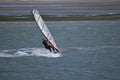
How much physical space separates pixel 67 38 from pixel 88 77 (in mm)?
17267

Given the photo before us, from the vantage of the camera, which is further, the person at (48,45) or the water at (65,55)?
the person at (48,45)

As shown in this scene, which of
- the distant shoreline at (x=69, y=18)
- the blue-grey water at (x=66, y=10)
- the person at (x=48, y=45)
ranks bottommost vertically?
the blue-grey water at (x=66, y=10)

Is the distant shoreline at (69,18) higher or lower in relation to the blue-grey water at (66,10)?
higher

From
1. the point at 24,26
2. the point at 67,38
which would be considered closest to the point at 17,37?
the point at 67,38

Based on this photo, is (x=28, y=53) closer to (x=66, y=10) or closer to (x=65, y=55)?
(x=65, y=55)

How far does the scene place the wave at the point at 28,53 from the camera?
33.7 meters

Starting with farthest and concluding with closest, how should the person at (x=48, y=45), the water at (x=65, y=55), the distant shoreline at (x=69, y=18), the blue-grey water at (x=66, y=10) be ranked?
the blue-grey water at (x=66, y=10) < the distant shoreline at (x=69, y=18) < the person at (x=48, y=45) < the water at (x=65, y=55)

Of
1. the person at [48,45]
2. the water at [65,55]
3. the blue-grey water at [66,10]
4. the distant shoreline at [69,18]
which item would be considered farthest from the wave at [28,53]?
the blue-grey water at [66,10]

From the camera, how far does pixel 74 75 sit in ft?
88.3

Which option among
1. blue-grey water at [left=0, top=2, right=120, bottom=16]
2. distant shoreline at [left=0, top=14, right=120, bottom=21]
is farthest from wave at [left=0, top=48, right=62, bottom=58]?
blue-grey water at [left=0, top=2, right=120, bottom=16]

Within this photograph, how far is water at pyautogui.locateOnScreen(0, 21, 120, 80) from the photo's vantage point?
2742 centimetres

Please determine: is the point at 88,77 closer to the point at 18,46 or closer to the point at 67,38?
the point at 18,46

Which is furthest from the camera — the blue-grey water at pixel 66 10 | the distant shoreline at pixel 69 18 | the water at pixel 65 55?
the blue-grey water at pixel 66 10

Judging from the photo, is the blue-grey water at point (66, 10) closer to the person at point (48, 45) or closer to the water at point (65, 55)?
the water at point (65, 55)
